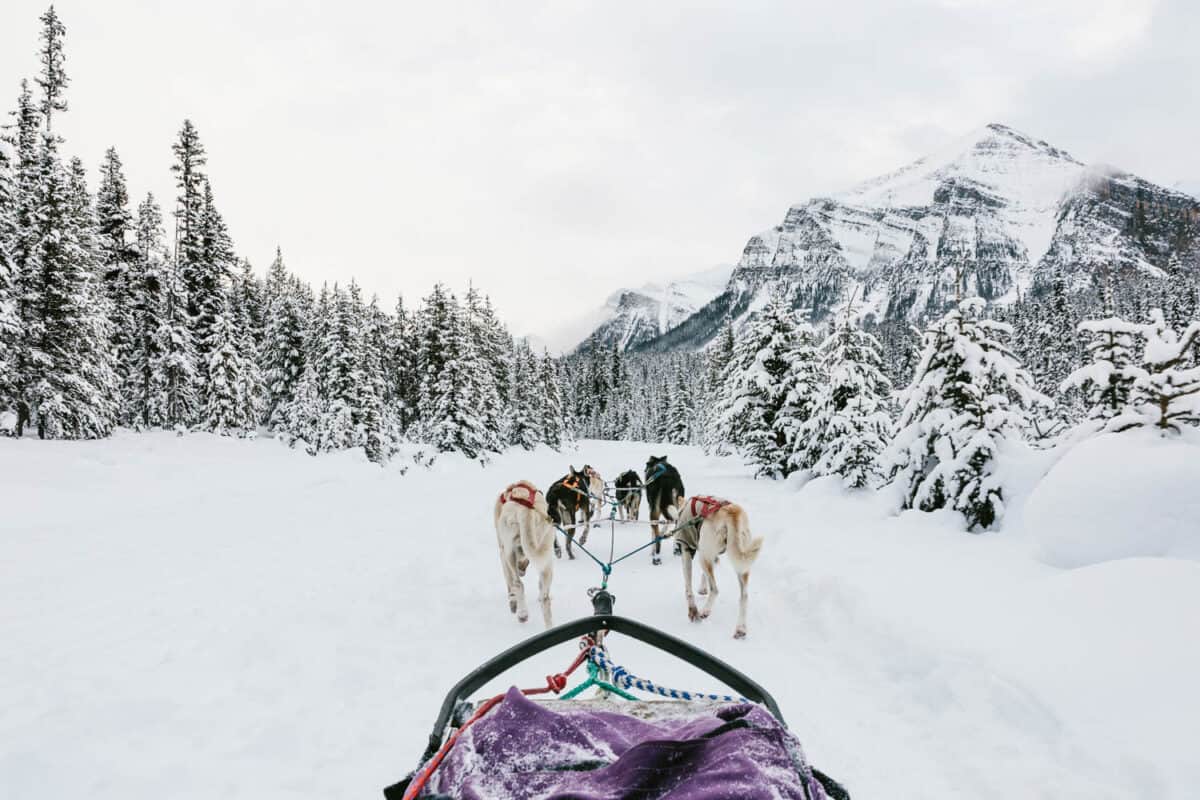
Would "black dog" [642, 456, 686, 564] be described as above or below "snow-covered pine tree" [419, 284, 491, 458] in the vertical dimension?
below

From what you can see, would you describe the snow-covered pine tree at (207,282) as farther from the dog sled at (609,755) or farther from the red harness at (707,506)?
the dog sled at (609,755)

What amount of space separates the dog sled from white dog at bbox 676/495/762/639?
384 cm

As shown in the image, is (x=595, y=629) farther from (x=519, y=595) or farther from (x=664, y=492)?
(x=664, y=492)

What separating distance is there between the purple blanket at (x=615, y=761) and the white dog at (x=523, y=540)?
4.11 metres

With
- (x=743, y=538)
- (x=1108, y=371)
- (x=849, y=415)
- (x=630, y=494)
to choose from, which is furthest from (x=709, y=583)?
(x=849, y=415)

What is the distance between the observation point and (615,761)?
1623mm

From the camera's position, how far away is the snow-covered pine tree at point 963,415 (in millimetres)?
8406

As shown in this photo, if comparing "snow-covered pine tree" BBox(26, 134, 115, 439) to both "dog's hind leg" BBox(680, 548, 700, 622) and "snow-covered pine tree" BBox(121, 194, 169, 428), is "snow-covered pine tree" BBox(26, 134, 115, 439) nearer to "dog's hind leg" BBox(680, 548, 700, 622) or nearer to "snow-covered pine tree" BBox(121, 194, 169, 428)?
"snow-covered pine tree" BBox(121, 194, 169, 428)

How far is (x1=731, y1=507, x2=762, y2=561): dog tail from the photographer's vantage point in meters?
5.93

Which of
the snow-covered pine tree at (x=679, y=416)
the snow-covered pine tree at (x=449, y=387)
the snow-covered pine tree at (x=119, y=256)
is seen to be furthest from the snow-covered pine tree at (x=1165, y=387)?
the snow-covered pine tree at (x=679, y=416)

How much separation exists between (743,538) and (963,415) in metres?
5.15

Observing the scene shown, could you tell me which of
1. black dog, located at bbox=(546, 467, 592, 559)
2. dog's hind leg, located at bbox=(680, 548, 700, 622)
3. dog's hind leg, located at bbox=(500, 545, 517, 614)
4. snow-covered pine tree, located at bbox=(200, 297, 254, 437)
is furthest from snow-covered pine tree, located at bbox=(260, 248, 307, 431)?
dog's hind leg, located at bbox=(680, 548, 700, 622)

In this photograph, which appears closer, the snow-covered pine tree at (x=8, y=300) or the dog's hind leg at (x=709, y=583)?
the dog's hind leg at (x=709, y=583)

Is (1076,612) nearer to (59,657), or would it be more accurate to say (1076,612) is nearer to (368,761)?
(368,761)
